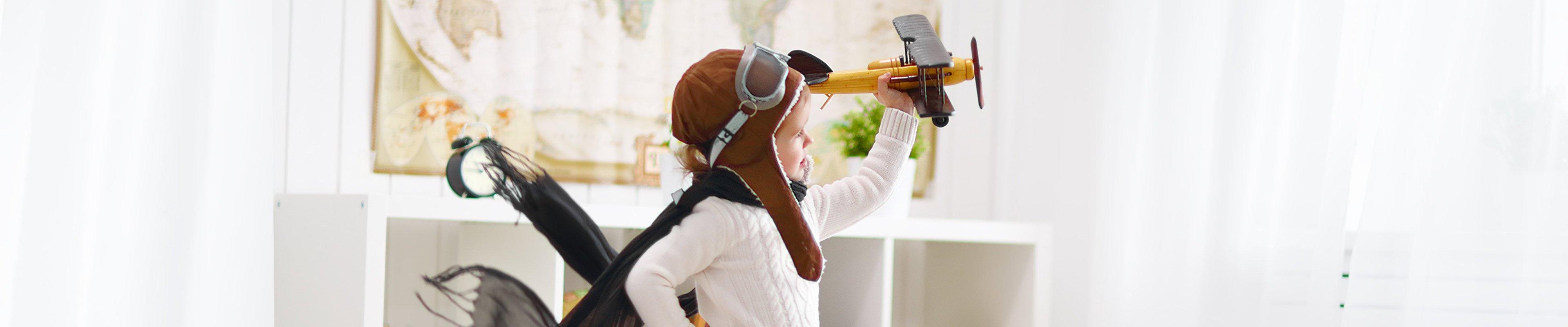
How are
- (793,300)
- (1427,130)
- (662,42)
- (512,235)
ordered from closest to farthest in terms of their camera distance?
(793,300), (1427,130), (512,235), (662,42)

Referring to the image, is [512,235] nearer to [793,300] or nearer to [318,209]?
[318,209]

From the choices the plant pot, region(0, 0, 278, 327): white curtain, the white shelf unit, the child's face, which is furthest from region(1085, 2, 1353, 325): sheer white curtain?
region(0, 0, 278, 327): white curtain

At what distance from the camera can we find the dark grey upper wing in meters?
0.72

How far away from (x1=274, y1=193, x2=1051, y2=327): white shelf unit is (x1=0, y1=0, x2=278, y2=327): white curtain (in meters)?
0.08

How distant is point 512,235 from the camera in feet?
4.38

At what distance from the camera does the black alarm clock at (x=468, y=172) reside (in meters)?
1.26

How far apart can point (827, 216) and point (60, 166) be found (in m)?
0.75

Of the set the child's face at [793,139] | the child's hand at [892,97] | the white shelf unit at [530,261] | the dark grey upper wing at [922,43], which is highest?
the dark grey upper wing at [922,43]

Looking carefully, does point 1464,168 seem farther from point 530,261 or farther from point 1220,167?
point 530,261

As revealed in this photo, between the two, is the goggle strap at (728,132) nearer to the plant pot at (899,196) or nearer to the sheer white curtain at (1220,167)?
the plant pot at (899,196)

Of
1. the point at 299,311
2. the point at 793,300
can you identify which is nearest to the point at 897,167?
the point at 793,300

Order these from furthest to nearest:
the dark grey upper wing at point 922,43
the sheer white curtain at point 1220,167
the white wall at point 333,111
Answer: the white wall at point 333,111
the sheer white curtain at point 1220,167
the dark grey upper wing at point 922,43

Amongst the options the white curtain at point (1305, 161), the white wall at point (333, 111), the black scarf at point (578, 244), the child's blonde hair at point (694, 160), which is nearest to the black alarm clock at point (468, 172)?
the white wall at point (333, 111)

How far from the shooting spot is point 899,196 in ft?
4.80
